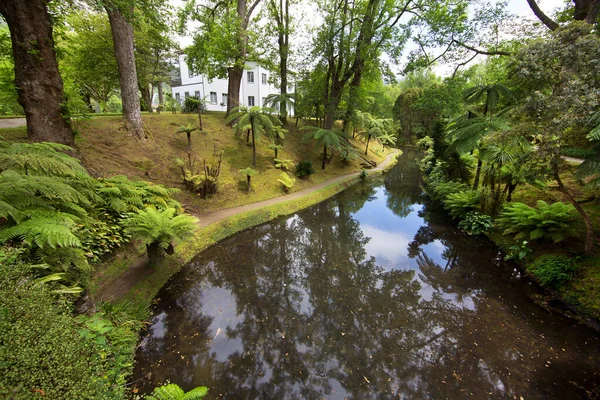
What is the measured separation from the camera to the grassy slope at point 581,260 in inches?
190

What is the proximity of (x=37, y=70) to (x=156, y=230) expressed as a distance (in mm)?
4237

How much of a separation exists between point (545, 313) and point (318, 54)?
1565cm

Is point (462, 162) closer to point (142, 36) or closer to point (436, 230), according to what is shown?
point (436, 230)

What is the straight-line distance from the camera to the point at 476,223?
868cm

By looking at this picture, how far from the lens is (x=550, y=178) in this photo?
5.57m

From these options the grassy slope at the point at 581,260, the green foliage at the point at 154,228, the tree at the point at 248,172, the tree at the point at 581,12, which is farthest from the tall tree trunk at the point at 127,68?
the grassy slope at the point at 581,260

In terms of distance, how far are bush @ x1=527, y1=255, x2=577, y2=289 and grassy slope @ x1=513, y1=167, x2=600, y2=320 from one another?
12cm

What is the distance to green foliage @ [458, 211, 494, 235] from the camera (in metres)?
8.42

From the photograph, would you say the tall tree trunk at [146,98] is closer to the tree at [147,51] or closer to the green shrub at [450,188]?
the tree at [147,51]

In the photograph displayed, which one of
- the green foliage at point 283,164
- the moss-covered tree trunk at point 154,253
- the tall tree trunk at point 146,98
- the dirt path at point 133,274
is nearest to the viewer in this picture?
the dirt path at point 133,274

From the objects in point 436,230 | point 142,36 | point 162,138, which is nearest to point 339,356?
point 436,230

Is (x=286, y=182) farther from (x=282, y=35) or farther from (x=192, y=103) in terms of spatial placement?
(x=282, y=35)

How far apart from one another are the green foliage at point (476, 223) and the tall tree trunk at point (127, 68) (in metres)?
13.0

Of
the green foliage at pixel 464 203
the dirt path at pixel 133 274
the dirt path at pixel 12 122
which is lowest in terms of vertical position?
the dirt path at pixel 133 274
